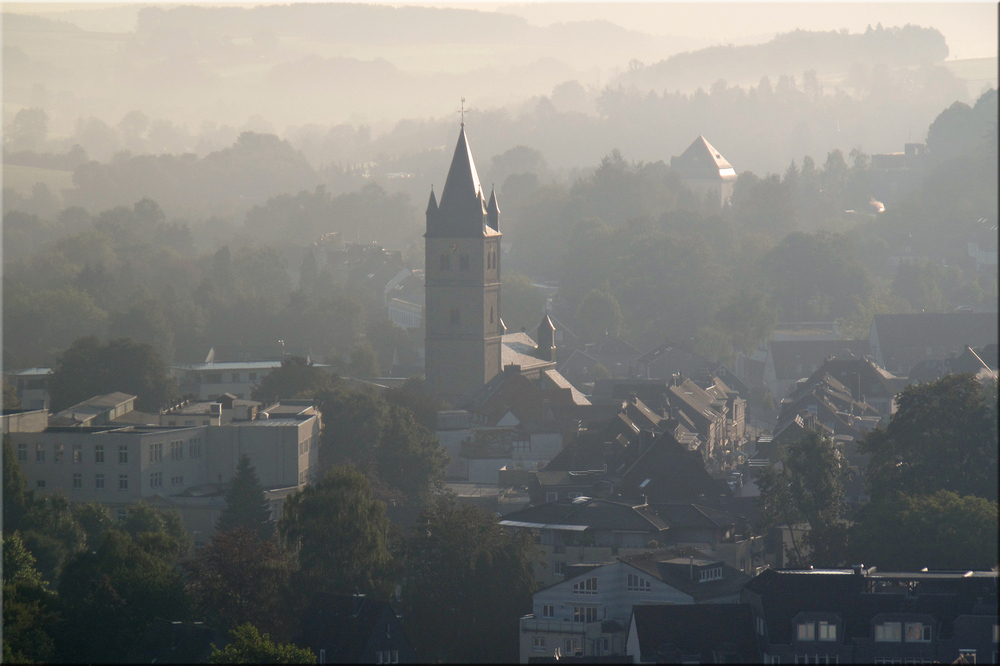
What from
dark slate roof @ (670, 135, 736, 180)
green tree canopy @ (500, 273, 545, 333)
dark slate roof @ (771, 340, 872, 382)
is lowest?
dark slate roof @ (771, 340, 872, 382)

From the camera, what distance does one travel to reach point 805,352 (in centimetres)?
8238

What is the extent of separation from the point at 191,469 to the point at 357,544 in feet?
46.6

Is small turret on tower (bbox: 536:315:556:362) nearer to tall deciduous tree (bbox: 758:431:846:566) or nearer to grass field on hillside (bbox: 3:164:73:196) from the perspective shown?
tall deciduous tree (bbox: 758:431:846:566)

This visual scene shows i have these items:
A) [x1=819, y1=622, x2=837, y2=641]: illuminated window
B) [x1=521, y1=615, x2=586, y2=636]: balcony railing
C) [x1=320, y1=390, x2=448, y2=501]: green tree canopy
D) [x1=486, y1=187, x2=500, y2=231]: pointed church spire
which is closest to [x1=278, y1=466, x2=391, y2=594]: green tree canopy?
[x1=521, y1=615, x2=586, y2=636]: balcony railing

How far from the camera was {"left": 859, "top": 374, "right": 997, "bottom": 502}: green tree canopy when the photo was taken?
3894 cm

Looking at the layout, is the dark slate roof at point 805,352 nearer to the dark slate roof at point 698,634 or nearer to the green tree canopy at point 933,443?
the green tree canopy at point 933,443

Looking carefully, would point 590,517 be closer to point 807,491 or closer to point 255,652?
point 807,491

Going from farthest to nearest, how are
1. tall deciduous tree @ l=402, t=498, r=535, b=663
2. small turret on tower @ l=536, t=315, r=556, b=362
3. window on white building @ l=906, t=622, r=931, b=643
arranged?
1. small turret on tower @ l=536, t=315, r=556, b=362
2. tall deciduous tree @ l=402, t=498, r=535, b=663
3. window on white building @ l=906, t=622, r=931, b=643

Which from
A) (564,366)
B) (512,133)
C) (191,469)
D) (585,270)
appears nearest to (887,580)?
(191,469)

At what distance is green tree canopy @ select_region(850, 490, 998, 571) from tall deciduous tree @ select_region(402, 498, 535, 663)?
310 inches

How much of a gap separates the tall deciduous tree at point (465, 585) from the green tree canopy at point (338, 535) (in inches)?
34.2

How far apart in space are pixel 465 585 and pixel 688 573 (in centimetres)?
514

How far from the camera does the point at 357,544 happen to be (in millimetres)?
37531

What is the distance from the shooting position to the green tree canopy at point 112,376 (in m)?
62.9
